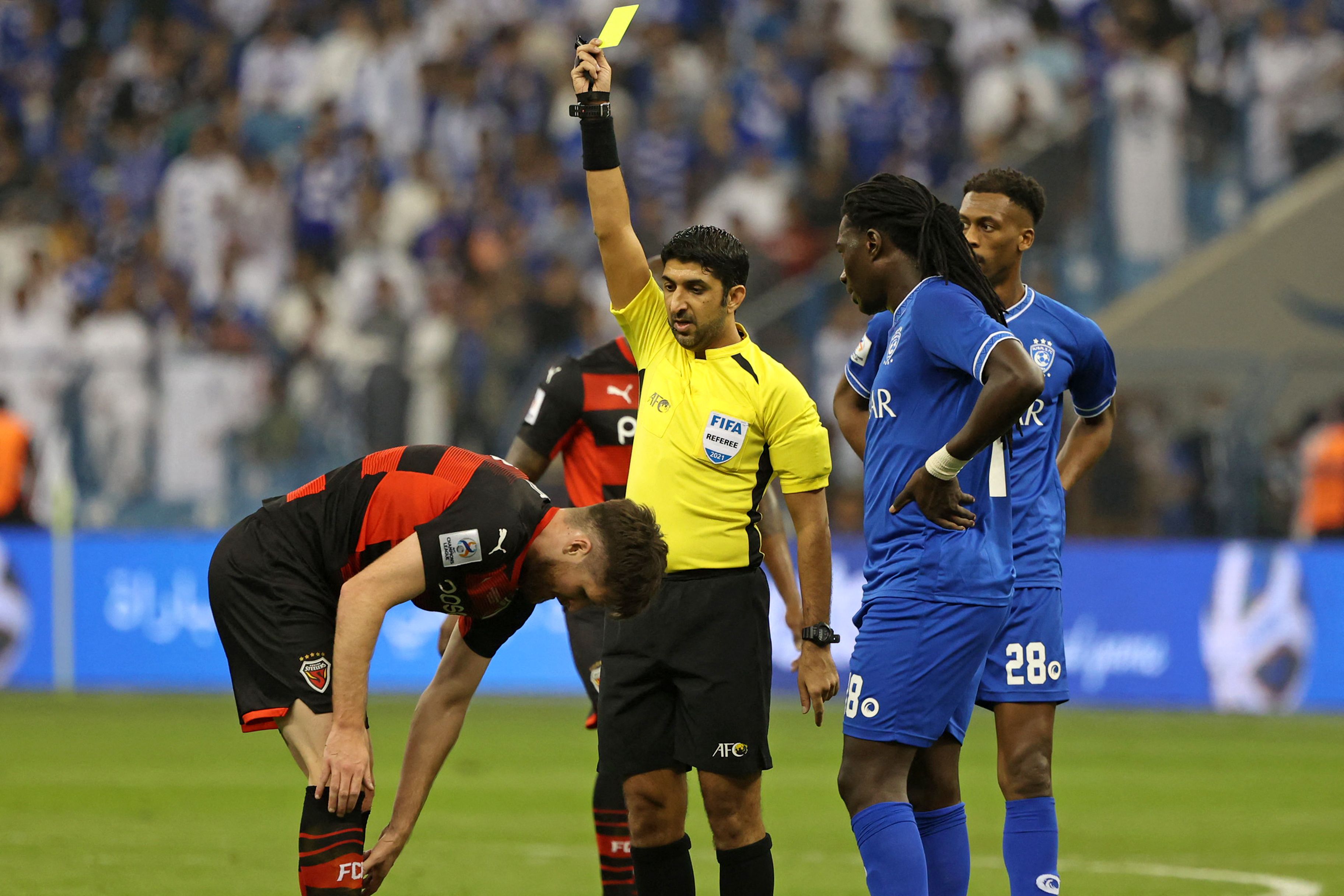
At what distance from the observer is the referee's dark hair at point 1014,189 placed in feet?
21.7

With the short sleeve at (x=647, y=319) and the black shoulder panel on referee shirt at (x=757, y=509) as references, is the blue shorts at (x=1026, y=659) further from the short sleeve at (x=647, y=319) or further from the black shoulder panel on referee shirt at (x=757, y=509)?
the short sleeve at (x=647, y=319)

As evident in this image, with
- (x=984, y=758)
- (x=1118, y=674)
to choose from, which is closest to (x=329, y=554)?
(x=984, y=758)

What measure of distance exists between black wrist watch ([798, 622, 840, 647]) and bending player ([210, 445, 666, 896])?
825 mm

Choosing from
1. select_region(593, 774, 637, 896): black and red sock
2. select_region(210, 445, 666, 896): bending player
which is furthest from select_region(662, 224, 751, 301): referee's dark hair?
select_region(593, 774, 637, 896): black and red sock

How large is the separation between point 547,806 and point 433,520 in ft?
18.5

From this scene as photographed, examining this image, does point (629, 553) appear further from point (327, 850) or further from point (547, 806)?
point (547, 806)

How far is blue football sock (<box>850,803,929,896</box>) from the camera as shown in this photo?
5.53m

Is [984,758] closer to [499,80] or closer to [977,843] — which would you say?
[977,843]

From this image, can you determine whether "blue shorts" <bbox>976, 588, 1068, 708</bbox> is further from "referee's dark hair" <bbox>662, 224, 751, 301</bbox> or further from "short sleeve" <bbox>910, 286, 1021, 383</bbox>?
"referee's dark hair" <bbox>662, 224, 751, 301</bbox>

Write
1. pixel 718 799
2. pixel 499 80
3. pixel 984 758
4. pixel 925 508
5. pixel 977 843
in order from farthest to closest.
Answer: pixel 499 80 → pixel 984 758 → pixel 977 843 → pixel 718 799 → pixel 925 508

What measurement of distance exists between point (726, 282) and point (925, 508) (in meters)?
1.14

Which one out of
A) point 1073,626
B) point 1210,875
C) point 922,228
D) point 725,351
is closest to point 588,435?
point 725,351

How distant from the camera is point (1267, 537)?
→ 1542 centimetres

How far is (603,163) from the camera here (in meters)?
6.16
